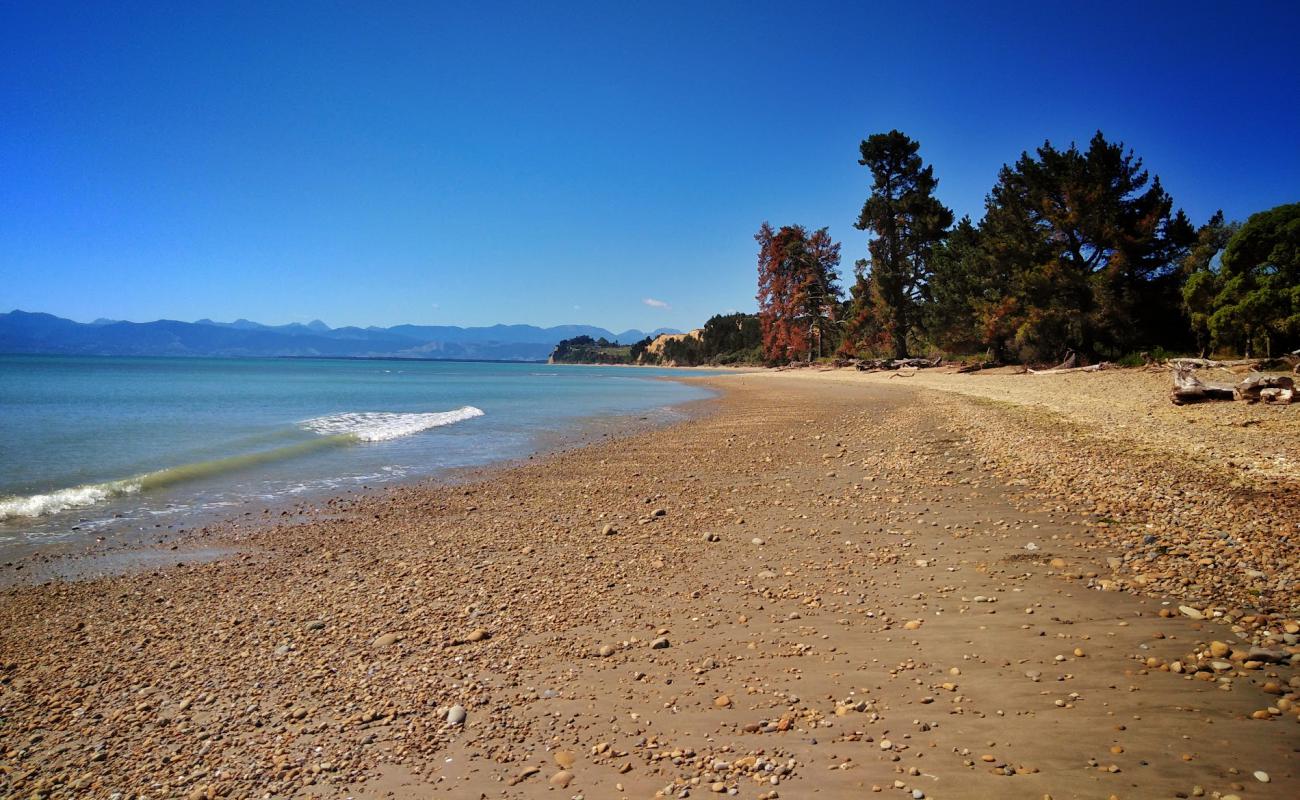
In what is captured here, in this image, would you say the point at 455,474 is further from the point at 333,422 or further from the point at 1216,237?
the point at 1216,237

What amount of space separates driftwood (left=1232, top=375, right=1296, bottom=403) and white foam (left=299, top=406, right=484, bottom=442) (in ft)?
70.8

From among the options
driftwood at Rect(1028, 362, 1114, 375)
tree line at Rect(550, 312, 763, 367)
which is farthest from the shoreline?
tree line at Rect(550, 312, 763, 367)

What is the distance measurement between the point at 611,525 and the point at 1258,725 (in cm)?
604

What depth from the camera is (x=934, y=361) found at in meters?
44.1

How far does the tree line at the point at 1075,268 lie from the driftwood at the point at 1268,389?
7917mm

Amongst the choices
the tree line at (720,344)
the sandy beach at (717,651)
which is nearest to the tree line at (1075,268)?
the sandy beach at (717,651)

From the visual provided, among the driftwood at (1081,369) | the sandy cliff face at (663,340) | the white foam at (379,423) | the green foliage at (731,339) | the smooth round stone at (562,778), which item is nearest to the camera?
the smooth round stone at (562,778)

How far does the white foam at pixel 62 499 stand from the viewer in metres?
9.59

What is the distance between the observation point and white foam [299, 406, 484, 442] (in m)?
19.9

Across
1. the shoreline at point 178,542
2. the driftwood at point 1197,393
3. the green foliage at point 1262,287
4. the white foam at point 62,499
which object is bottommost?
the shoreline at point 178,542

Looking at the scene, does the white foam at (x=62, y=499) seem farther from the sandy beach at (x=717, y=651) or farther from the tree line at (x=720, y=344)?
the tree line at (x=720, y=344)

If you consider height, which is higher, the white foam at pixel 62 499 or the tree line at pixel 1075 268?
the tree line at pixel 1075 268

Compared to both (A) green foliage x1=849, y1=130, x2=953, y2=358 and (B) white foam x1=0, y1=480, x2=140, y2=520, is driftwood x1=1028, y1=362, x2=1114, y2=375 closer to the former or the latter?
(A) green foliage x1=849, y1=130, x2=953, y2=358

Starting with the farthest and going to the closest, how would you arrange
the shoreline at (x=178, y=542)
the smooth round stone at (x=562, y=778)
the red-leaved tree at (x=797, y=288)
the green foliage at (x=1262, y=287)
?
the red-leaved tree at (x=797, y=288) < the green foliage at (x=1262, y=287) < the shoreline at (x=178, y=542) < the smooth round stone at (x=562, y=778)
